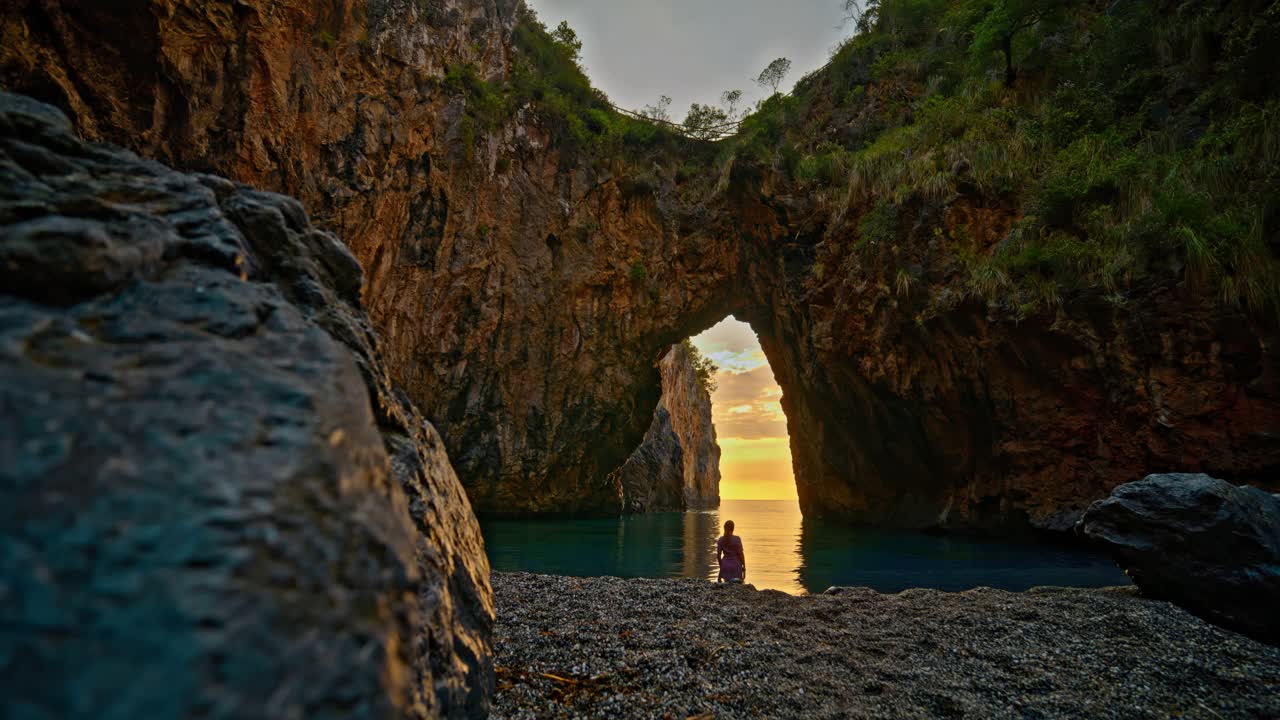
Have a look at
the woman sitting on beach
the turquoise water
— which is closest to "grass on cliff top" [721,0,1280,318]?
the turquoise water

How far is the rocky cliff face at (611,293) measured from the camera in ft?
28.7

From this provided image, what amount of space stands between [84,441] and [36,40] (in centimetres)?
976

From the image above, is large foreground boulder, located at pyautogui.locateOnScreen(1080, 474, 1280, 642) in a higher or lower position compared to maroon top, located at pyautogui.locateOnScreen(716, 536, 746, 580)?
higher

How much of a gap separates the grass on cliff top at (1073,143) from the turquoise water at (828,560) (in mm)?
5178

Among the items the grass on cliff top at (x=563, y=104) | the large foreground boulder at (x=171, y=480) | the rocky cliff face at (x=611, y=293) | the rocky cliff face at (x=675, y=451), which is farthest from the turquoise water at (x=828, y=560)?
the rocky cliff face at (x=675, y=451)

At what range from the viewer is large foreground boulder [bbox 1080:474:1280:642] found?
4.45 m

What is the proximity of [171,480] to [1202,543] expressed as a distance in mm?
7519

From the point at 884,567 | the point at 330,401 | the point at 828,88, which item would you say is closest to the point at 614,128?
the point at 828,88

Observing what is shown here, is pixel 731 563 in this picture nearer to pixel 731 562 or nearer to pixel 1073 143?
pixel 731 562

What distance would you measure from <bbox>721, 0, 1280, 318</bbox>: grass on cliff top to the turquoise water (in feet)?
17.0

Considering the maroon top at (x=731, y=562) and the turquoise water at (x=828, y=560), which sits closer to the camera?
the maroon top at (x=731, y=562)

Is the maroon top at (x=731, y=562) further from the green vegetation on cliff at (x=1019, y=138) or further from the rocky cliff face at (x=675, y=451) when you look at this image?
the rocky cliff face at (x=675, y=451)

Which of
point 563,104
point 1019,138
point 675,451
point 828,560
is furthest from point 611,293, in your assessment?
point 675,451

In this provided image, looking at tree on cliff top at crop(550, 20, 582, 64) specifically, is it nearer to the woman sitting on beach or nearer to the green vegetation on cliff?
the green vegetation on cliff
